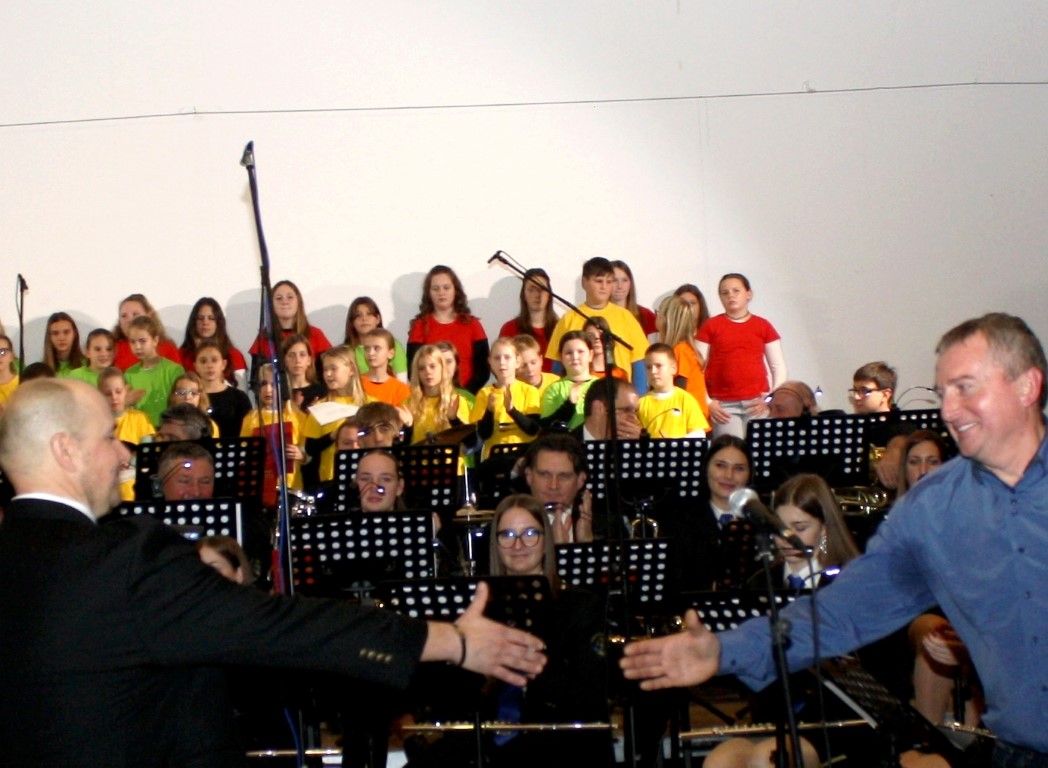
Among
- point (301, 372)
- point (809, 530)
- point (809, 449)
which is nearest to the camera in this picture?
point (809, 530)

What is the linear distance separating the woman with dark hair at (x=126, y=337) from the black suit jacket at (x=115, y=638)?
801 centimetres

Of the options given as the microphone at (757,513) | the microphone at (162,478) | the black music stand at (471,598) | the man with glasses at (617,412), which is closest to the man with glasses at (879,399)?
the man with glasses at (617,412)

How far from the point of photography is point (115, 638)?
2.92m

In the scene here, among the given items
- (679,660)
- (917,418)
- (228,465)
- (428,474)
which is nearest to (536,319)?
(917,418)

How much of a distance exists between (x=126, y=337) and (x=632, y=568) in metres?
6.65

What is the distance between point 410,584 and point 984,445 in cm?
245

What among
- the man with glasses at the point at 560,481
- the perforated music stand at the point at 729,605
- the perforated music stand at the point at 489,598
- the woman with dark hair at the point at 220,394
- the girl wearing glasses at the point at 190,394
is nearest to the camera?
the perforated music stand at the point at 489,598

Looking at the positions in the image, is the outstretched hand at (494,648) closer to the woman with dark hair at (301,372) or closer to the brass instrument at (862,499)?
the brass instrument at (862,499)

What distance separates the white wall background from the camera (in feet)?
41.0

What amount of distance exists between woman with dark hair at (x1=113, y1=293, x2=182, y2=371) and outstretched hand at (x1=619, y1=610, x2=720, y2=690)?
803 cm

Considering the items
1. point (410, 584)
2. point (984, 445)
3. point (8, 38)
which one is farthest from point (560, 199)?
point (984, 445)

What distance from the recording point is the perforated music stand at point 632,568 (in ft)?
19.4

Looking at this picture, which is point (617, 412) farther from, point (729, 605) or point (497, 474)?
point (729, 605)

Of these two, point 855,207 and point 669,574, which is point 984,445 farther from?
point 855,207
